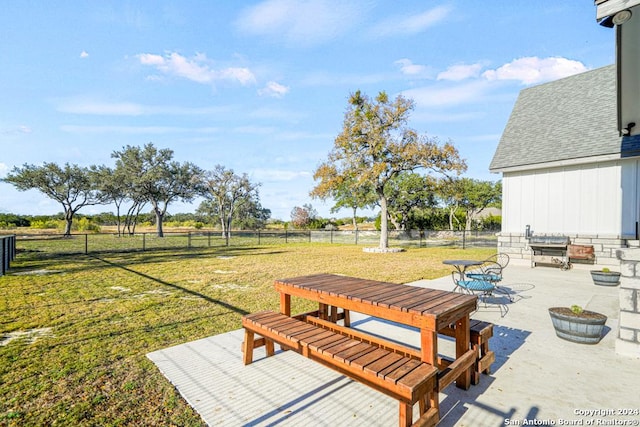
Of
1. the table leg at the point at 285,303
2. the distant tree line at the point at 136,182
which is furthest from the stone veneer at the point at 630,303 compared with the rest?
the distant tree line at the point at 136,182

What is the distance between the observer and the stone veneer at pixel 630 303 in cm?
329

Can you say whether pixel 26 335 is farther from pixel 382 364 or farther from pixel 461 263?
pixel 461 263

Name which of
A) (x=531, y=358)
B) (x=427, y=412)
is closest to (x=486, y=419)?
(x=427, y=412)

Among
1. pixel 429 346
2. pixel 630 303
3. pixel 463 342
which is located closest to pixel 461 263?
pixel 630 303

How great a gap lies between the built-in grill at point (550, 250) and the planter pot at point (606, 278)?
2596mm

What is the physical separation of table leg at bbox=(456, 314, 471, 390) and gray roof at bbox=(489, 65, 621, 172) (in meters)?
9.69

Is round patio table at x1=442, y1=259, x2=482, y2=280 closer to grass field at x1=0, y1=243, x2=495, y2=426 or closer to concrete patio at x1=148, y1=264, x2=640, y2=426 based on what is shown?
concrete patio at x1=148, y1=264, x2=640, y2=426

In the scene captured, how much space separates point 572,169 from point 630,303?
829 centimetres

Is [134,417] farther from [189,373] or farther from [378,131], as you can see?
[378,131]

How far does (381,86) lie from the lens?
1800 cm

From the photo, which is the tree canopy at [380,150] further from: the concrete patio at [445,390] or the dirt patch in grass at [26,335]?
the dirt patch in grass at [26,335]

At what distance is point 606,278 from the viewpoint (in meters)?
7.04

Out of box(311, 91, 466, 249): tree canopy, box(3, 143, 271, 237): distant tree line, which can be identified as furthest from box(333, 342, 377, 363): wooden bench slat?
box(3, 143, 271, 237): distant tree line

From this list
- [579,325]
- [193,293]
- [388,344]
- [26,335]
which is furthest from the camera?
[193,293]
